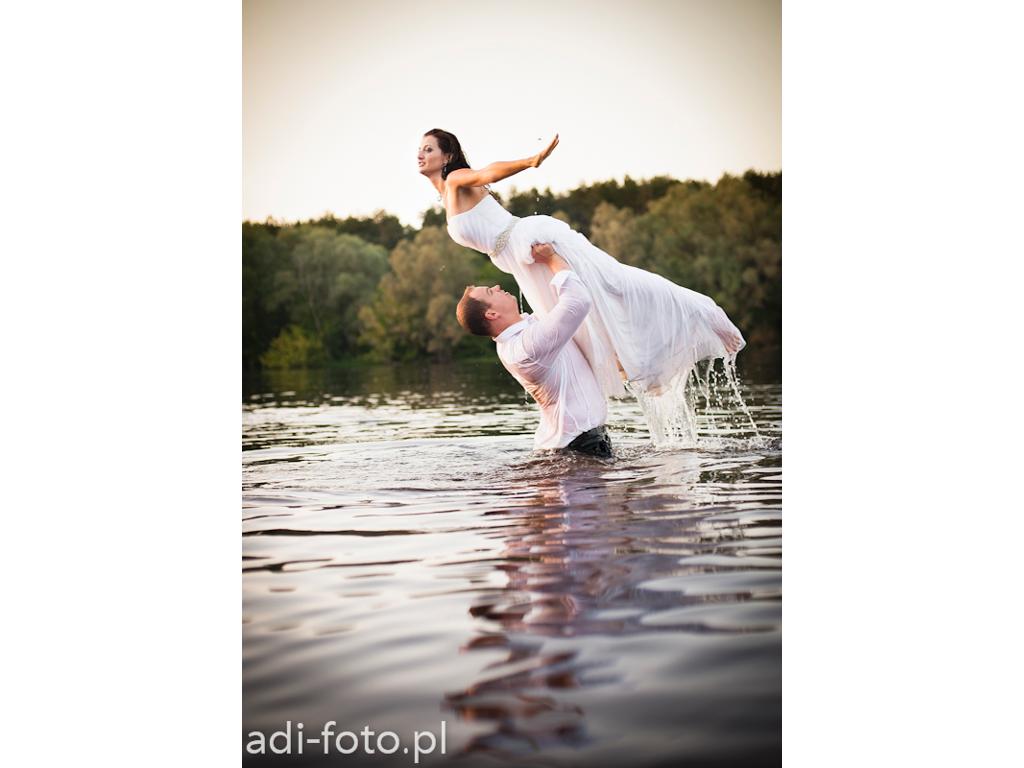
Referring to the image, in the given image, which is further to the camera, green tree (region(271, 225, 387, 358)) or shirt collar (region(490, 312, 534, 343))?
green tree (region(271, 225, 387, 358))

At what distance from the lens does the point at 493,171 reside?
4.61m

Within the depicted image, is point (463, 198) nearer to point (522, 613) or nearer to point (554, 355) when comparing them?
point (554, 355)

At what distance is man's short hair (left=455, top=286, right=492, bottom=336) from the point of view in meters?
4.98

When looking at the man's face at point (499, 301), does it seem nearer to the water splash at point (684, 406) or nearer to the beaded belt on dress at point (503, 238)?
the beaded belt on dress at point (503, 238)

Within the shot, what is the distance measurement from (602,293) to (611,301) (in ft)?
0.20

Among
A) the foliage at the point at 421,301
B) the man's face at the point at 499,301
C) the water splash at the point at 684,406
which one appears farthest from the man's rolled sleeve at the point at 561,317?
the foliage at the point at 421,301

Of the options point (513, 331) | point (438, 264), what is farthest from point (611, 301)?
point (438, 264)

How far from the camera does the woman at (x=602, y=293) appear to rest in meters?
4.83

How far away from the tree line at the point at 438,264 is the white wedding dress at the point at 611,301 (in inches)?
16.1

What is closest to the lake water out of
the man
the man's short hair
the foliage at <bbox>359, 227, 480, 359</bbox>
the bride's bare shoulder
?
the man

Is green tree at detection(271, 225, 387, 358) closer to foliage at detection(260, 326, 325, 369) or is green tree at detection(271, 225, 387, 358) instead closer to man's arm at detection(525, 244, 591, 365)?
foliage at detection(260, 326, 325, 369)

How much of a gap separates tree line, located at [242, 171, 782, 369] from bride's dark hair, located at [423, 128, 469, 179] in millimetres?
1219
